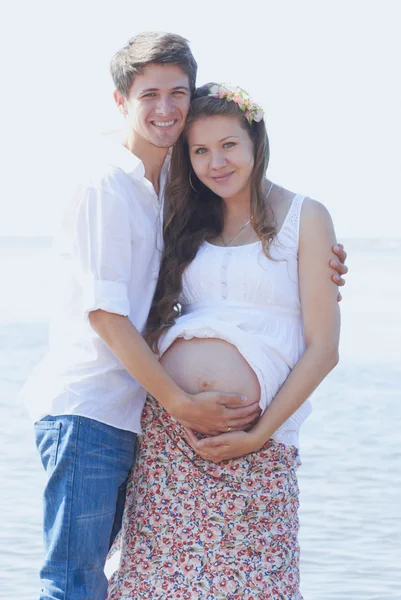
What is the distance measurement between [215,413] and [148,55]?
48.7 inches

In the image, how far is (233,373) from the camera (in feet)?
11.5

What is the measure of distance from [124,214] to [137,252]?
0.17 metres

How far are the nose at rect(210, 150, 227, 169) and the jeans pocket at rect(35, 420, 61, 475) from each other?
3.37ft

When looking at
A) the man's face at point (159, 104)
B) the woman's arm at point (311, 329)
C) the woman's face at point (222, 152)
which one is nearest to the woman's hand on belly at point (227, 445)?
the woman's arm at point (311, 329)

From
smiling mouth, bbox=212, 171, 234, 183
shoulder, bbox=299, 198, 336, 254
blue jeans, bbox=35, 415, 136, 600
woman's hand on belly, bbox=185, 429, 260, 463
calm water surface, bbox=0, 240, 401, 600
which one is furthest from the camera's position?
calm water surface, bbox=0, 240, 401, 600

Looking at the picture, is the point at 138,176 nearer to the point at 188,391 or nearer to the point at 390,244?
the point at 188,391

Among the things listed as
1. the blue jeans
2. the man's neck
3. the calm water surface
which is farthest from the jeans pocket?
the calm water surface

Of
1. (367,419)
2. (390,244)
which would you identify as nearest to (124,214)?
(367,419)

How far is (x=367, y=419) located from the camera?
8.66 m

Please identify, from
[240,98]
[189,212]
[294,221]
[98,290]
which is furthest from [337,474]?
[98,290]

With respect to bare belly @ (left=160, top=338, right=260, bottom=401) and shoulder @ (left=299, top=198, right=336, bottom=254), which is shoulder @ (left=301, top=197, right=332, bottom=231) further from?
bare belly @ (left=160, top=338, right=260, bottom=401)

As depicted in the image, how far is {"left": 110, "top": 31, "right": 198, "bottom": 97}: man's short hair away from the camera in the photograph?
3.61 m

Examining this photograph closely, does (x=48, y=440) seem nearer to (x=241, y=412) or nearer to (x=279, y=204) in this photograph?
(x=241, y=412)

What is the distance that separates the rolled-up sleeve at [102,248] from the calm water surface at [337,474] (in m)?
2.27
